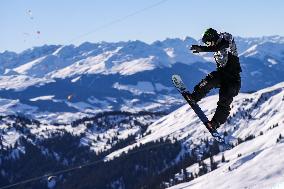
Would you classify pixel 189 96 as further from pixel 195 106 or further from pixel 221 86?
pixel 221 86

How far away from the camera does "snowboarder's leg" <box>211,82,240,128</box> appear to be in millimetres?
18375

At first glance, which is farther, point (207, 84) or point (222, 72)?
point (207, 84)

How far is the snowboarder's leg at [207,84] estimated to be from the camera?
60.5ft

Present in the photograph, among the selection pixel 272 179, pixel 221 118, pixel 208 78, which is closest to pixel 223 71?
pixel 208 78

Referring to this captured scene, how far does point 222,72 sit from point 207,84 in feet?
2.18

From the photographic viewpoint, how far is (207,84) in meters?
18.6

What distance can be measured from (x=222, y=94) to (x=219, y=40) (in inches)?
80.8

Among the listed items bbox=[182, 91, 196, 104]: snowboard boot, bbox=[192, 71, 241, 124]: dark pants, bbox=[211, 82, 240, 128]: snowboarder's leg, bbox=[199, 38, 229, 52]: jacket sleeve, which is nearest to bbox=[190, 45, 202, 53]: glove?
bbox=[199, 38, 229, 52]: jacket sleeve

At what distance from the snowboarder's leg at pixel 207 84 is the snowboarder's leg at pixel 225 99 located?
0.31m

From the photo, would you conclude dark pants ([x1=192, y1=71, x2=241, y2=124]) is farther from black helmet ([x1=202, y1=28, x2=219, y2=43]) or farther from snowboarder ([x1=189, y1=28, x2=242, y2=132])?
black helmet ([x1=202, y1=28, x2=219, y2=43])

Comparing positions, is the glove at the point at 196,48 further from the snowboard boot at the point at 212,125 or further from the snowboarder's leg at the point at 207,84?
the snowboard boot at the point at 212,125

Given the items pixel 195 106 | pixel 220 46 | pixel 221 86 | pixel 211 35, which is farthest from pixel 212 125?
pixel 211 35

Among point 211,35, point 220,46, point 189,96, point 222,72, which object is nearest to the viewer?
point 220,46

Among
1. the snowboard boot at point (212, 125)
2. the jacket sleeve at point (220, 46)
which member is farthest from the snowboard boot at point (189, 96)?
the jacket sleeve at point (220, 46)
